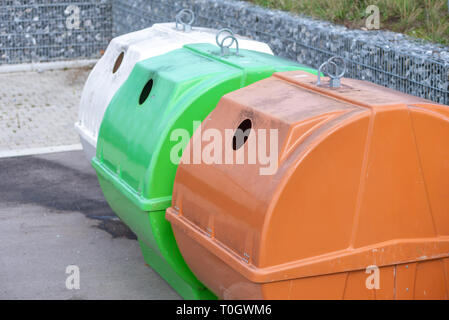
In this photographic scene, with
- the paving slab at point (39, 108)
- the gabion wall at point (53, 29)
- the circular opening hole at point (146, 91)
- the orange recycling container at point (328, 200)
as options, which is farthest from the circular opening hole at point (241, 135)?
the gabion wall at point (53, 29)

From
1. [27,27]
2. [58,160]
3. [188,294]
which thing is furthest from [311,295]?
[27,27]

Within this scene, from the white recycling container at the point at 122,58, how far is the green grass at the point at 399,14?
200 cm

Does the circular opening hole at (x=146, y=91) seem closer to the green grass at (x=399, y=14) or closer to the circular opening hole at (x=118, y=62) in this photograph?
the circular opening hole at (x=118, y=62)

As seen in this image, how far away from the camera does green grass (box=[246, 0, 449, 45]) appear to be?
6.77 metres

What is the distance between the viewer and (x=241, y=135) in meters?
4.07

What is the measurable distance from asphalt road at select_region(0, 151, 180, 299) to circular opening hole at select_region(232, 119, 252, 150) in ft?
4.94

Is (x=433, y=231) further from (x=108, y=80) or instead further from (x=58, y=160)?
(x=58, y=160)

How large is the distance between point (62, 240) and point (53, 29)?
7486mm

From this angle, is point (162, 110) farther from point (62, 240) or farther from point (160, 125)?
point (62, 240)

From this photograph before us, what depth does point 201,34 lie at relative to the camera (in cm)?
589

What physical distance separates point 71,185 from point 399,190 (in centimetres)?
452

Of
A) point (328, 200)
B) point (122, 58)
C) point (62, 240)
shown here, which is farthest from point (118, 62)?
point (328, 200)

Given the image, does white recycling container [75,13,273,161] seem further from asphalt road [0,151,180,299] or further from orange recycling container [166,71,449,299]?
orange recycling container [166,71,449,299]

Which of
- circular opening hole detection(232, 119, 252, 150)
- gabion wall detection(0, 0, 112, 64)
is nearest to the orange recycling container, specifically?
circular opening hole detection(232, 119, 252, 150)
